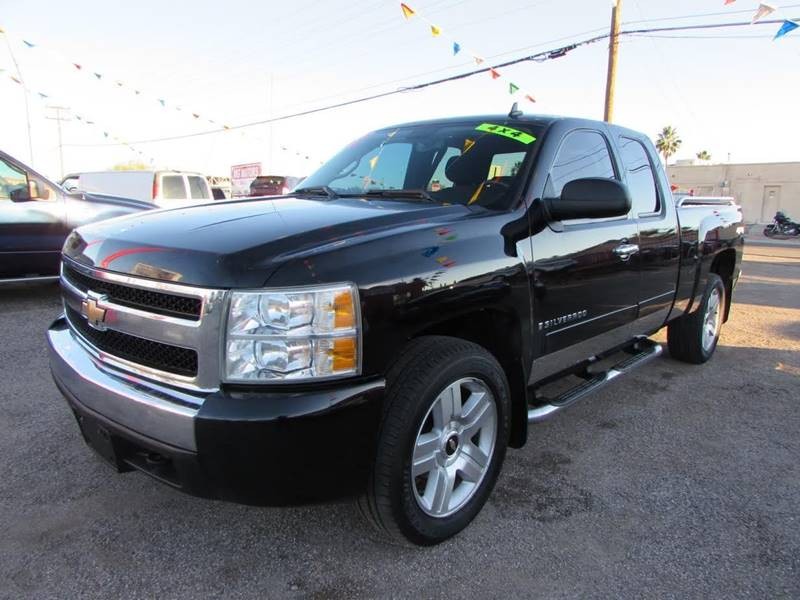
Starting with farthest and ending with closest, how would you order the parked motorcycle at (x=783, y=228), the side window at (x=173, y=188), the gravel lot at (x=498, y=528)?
the parked motorcycle at (x=783, y=228) < the side window at (x=173, y=188) < the gravel lot at (x=498, y=528)

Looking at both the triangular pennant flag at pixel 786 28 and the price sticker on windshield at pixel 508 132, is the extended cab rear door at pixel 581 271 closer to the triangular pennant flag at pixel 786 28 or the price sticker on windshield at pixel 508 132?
the price sticker on windshield at pixel 508 132

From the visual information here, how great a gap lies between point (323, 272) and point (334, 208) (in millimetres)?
815

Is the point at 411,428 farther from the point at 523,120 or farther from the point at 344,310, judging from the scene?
the point at 523,120

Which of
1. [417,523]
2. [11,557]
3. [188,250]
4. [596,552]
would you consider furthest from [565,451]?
[11,557]

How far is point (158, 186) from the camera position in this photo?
47.1 ft

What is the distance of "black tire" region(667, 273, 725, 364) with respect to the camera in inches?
191

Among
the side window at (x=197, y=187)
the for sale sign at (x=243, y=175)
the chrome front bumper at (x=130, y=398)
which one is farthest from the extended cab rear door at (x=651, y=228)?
the for sale sign at (x=243, y=175)

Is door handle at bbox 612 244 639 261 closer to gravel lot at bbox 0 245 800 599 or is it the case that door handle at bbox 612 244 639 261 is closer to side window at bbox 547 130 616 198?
side window at bbox 547 130 616 198

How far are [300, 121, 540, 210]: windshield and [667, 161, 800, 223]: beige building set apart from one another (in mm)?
42281

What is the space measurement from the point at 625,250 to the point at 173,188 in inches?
539

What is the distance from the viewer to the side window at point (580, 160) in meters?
3.07

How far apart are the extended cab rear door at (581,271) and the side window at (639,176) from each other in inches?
7.6

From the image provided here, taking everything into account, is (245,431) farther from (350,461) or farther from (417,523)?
(417,523)

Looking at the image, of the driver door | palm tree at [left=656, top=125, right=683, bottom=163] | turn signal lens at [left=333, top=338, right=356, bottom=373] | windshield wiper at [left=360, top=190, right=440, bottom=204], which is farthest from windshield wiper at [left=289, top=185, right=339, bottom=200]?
palm tree at [left=656, top=125, right=683, bottom=163]
